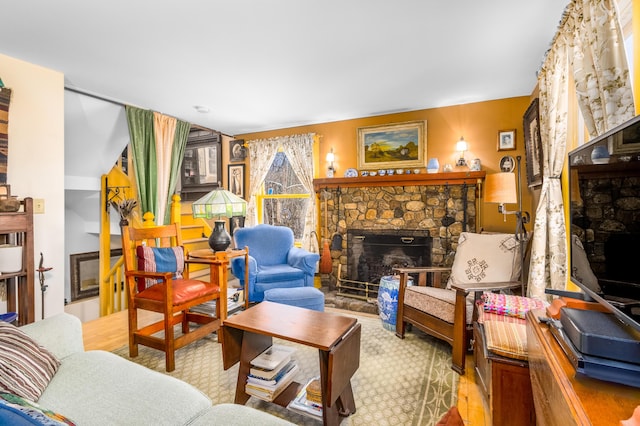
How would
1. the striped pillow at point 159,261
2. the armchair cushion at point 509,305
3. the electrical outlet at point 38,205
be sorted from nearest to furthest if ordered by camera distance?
the armchair cushion at point 509,305 → the striped pillow at point 159,261 → the electrical outlet at point 38,205

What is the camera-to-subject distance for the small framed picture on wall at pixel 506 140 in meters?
3.54

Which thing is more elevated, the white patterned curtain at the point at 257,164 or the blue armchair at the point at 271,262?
the white patterned curtain at the point at 257,164

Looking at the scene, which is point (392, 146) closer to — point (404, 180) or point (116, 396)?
point (404, 180)

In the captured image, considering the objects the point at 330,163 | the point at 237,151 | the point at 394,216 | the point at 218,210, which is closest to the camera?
the point at 218,210

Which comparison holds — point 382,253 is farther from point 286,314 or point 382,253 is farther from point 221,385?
point 221,385

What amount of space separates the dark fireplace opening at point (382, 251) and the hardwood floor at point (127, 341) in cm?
72

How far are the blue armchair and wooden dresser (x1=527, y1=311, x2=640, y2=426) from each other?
2.63 meters

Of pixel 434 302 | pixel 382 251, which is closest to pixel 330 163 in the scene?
pixel 382 251

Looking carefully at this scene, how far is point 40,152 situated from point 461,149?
14.1 feet

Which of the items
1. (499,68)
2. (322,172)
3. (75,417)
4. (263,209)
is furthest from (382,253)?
(75,417)

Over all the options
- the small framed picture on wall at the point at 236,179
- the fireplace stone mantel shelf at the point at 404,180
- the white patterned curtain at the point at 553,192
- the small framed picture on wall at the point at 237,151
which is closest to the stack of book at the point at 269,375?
the white patterned curtain at the point at 553,192

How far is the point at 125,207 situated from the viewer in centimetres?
388

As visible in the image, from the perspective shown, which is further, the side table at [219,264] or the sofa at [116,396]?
the side table at [219,264]

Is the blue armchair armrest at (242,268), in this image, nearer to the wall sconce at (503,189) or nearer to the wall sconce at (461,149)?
the wall sconce at (503,189)
